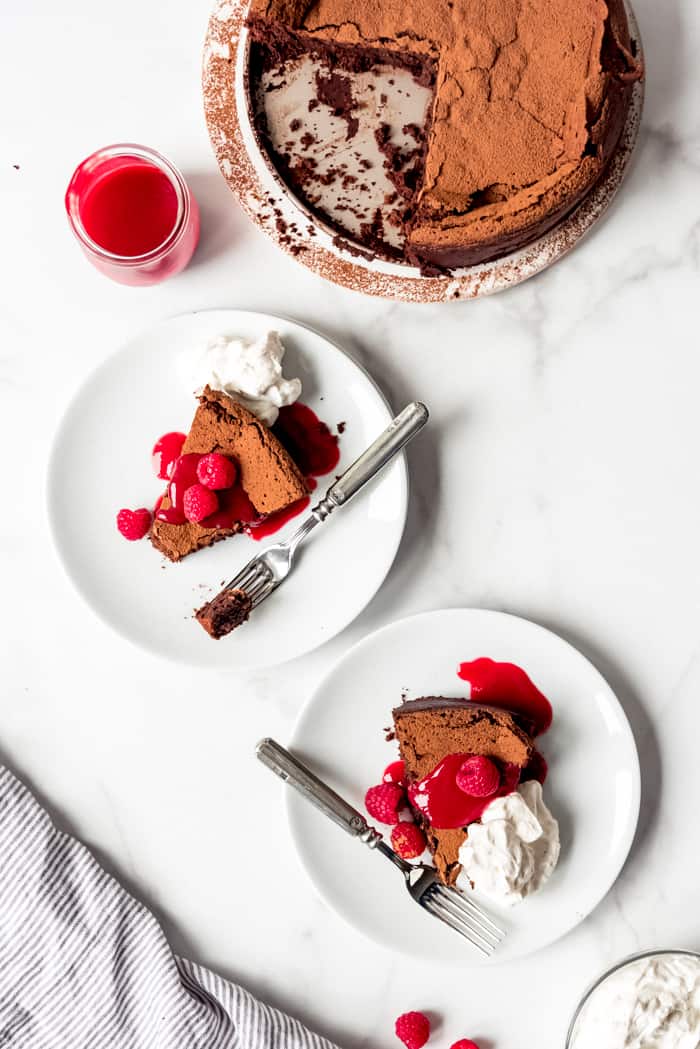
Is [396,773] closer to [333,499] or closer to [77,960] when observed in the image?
[333,499]

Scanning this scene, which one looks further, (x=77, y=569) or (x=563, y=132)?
(x=77, y=569)

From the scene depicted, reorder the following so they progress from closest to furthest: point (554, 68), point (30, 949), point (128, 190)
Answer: point (554, 68)
point (128, 190)
point (30, 949)

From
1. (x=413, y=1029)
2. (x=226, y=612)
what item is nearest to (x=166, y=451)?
(x=226, y=612)

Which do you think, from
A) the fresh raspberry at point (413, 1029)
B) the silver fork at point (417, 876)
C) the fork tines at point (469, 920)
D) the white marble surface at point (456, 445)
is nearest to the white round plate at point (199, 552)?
the white marble surface at point (456, 445)

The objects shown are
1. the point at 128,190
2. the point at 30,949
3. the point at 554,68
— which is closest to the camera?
the point at 554,68

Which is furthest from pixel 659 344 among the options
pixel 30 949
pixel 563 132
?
pixel 30 949

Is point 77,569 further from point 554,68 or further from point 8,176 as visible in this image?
point 554,68
